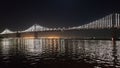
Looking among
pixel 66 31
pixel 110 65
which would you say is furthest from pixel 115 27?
pixel 110 65

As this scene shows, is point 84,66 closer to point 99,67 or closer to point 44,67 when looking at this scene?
point 99,67

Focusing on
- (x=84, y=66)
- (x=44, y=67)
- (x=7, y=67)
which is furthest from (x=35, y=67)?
(x=84, y=66)

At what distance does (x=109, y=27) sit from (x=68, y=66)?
60.4m

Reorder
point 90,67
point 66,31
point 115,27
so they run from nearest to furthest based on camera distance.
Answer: point 90,67 → point 115,27 → point 66,31

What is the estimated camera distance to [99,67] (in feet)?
93.3

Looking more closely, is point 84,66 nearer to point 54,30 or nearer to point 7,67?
point 7,67

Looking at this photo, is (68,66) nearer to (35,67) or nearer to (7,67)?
(35,67)

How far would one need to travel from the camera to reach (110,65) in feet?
97.9

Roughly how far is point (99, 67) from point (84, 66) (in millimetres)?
1503

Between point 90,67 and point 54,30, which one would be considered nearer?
point 90,67

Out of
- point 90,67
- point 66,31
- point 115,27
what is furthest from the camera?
point 66,31

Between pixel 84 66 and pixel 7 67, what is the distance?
7.48m

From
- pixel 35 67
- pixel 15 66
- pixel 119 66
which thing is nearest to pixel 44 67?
pixel 35 67

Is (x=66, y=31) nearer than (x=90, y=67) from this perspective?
No
